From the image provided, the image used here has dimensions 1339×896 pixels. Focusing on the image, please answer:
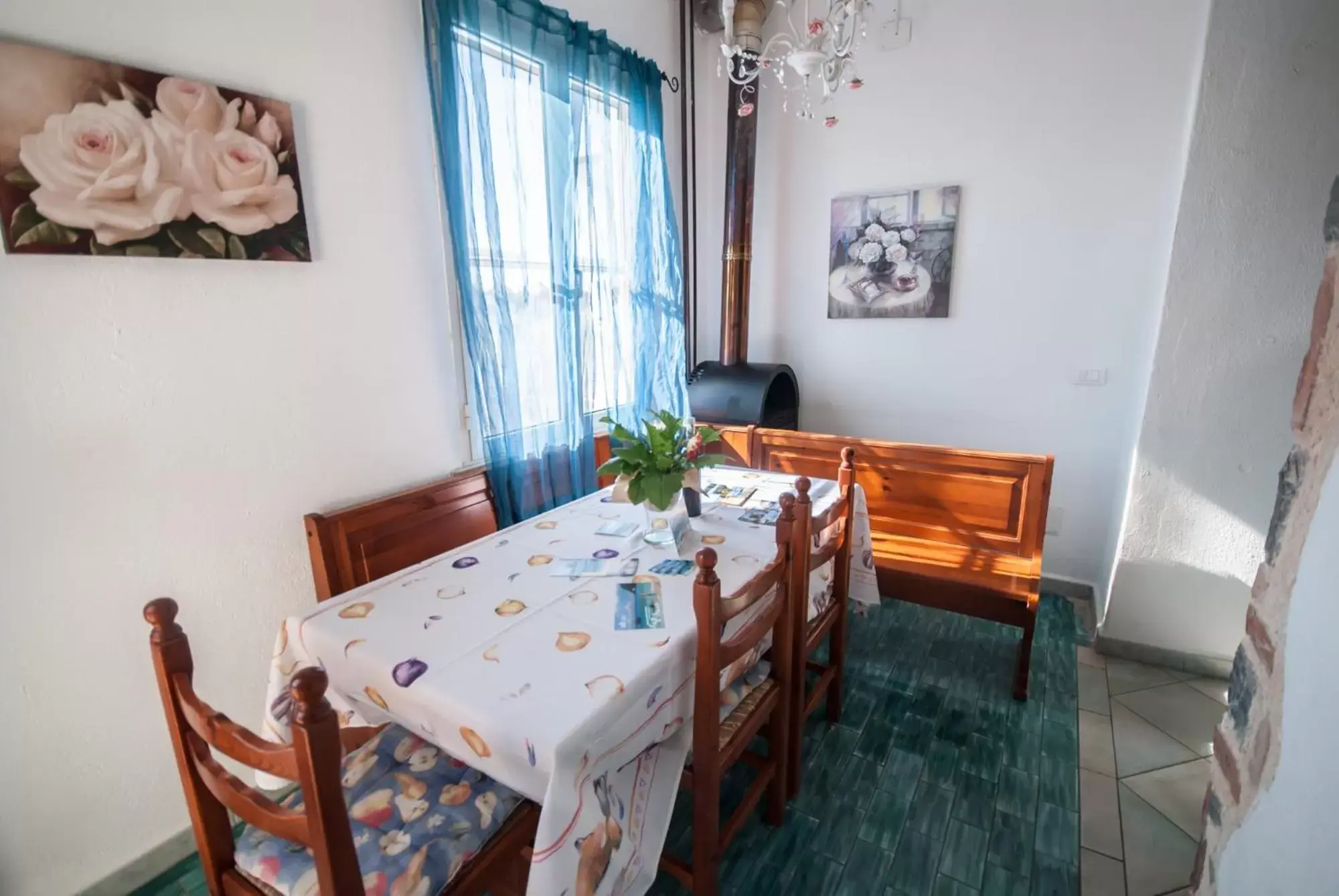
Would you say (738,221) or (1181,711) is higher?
(738,221)

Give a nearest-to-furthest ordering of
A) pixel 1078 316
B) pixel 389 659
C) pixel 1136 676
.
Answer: pixel 389 659 → pixel 1136 676 → pixel 1078 316

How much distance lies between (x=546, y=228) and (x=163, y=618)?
5.86ft

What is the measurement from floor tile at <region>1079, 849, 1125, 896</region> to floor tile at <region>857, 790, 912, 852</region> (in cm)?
41

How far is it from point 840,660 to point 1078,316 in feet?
6.51

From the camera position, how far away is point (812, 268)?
328 centimetres

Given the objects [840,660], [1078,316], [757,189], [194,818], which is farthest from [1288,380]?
[194,818]

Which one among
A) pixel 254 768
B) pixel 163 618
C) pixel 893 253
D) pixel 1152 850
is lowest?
pixel 1152 850

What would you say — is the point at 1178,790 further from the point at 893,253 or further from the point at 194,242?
the point at 194,242

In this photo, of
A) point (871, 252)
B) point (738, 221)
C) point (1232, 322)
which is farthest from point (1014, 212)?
point (738, 221)

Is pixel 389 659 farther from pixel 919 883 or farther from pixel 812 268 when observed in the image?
pixel 812 268

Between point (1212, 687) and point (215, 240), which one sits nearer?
point (215, 240)

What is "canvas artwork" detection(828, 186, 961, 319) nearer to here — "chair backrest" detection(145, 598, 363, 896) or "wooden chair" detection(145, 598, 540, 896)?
"wooden chair" detection(145, 598, 540, 896)

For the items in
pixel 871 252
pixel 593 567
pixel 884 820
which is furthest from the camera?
pixel 871 252

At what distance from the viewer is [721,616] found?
1.14m
